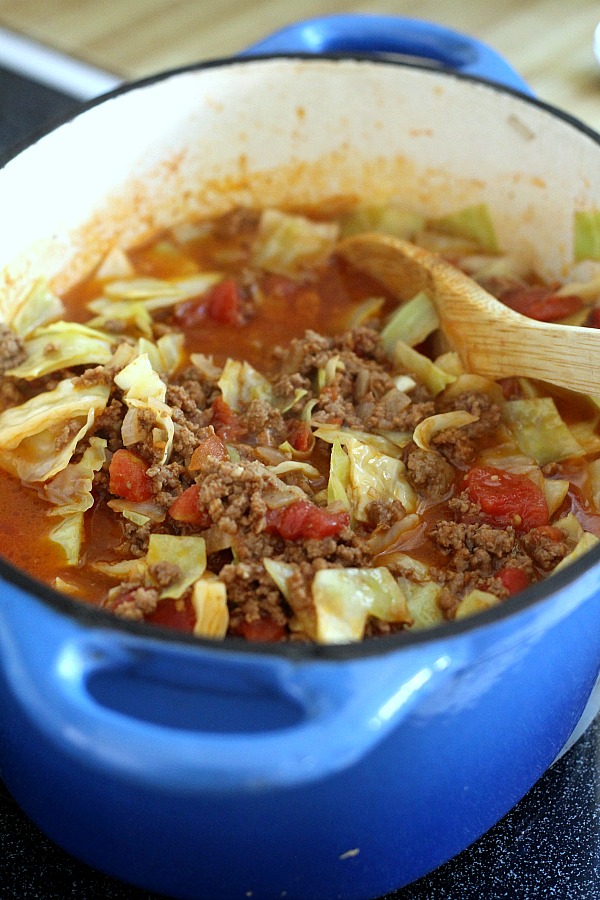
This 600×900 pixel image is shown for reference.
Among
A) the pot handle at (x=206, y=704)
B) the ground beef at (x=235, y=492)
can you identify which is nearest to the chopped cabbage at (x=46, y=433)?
the ground beef at (x=235, y=492)

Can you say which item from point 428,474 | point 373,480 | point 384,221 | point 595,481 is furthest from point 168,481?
point 384,221

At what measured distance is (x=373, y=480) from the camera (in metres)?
1.94

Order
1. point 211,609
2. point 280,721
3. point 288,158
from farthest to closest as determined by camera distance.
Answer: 1. point 288,158
2. point 211,609
3. point 280,721

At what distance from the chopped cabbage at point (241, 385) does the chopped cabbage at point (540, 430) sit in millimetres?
533

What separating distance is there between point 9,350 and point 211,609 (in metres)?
0.97

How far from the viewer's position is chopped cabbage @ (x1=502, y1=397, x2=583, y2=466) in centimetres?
205

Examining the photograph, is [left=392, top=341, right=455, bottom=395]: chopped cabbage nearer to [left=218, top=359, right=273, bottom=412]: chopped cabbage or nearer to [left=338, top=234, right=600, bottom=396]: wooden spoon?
[left=338, top=234, right=600, bottom=396]: wooden spoon

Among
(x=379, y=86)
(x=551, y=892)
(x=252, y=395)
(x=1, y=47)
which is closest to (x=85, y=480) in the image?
(x=252, y=395)

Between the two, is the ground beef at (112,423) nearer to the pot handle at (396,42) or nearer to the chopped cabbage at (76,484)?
the chopped cabbage at (76,484)

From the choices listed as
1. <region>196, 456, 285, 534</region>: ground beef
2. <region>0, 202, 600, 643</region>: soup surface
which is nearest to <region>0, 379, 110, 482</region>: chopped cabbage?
<region>0, 202, 600, 643</region>: soup surface

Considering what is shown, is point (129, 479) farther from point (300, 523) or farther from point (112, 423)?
point (300, 523)

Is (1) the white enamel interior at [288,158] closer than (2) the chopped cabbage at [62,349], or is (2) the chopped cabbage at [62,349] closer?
(2) the chopped cabbage at [62,349]

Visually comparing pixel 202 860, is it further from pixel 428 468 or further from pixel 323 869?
pixel 428 468

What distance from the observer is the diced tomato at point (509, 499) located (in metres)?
1.89
